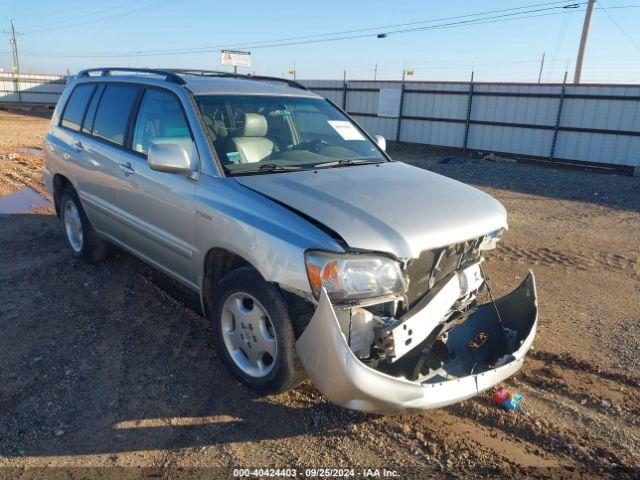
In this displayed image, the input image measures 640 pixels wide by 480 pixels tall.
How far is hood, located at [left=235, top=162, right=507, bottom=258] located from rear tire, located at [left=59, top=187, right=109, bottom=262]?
9.05 feet

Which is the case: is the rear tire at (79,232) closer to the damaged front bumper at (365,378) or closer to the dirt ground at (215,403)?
the dirt ground at (215,403)

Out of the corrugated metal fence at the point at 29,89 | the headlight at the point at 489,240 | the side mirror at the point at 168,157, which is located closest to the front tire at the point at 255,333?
the side mirror at the point at 168,157

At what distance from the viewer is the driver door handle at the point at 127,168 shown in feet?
13.7

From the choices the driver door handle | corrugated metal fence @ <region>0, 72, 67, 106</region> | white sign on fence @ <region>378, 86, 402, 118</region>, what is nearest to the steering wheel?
the driver door handle

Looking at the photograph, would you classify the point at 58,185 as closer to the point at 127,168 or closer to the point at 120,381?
the point at 127,168

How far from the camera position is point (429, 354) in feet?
10.3

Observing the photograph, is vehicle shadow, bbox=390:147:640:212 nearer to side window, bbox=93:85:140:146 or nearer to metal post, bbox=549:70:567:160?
metal post, bbox=549:70:567:160

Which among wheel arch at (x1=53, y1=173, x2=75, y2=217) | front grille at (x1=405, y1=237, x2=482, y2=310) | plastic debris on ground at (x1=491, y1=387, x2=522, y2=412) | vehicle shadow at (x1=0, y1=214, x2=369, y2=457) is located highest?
front grille at (x1=405, y1=237, x2=482, y2=310)

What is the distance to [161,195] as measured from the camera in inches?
151

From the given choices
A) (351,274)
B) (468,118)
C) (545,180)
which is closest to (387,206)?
(351,274)

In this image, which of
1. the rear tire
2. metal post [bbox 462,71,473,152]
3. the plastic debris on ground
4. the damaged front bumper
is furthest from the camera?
metal post [bbox 462,71,473,152]

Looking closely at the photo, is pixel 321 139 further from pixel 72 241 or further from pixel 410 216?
pixel 72 241

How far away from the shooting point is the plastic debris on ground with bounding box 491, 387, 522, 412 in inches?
126

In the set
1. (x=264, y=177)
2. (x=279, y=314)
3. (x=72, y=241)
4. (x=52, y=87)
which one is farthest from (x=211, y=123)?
(x=52, y=87)
